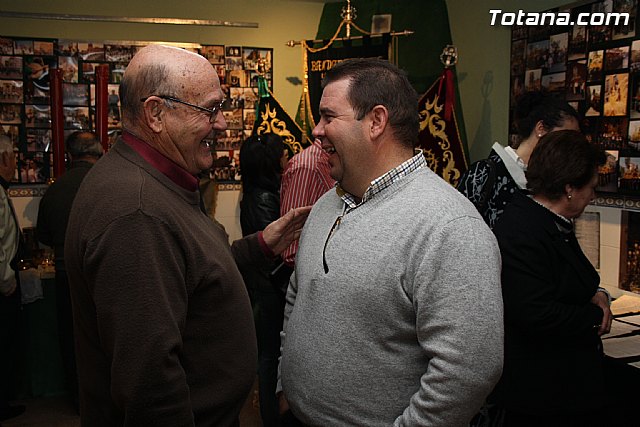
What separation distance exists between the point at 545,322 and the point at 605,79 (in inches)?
69.5

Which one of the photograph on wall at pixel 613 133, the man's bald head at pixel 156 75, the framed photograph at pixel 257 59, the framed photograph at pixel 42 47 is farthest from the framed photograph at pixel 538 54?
the framed photograph at pixel 42 47

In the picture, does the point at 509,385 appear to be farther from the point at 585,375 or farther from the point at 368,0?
the point at 368,0

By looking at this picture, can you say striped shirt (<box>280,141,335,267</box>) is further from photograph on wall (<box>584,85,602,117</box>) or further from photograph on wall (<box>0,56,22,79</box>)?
photograph on wall (<box>0,56,22,79</box>)

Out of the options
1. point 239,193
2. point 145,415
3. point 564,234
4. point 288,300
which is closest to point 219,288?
point 145,415

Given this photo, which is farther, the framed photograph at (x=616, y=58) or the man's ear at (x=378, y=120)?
the framed photograph at (x=616, y=58)

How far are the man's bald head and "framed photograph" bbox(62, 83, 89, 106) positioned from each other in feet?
12.6

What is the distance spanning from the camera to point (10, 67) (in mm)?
4750

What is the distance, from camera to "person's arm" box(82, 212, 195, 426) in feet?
4.07

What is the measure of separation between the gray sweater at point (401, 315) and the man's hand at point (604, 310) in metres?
0.90

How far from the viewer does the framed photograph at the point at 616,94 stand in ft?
9.93

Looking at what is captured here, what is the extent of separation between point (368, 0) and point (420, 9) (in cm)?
45

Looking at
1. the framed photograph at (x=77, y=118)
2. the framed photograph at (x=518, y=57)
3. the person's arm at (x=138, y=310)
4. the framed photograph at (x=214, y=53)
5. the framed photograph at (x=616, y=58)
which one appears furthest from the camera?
the framed photograph at (x=214, y=53)

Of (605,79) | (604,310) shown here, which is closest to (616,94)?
(605,79)

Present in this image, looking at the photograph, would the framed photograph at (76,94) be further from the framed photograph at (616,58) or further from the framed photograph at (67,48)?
the framed photograph at (616,58)
